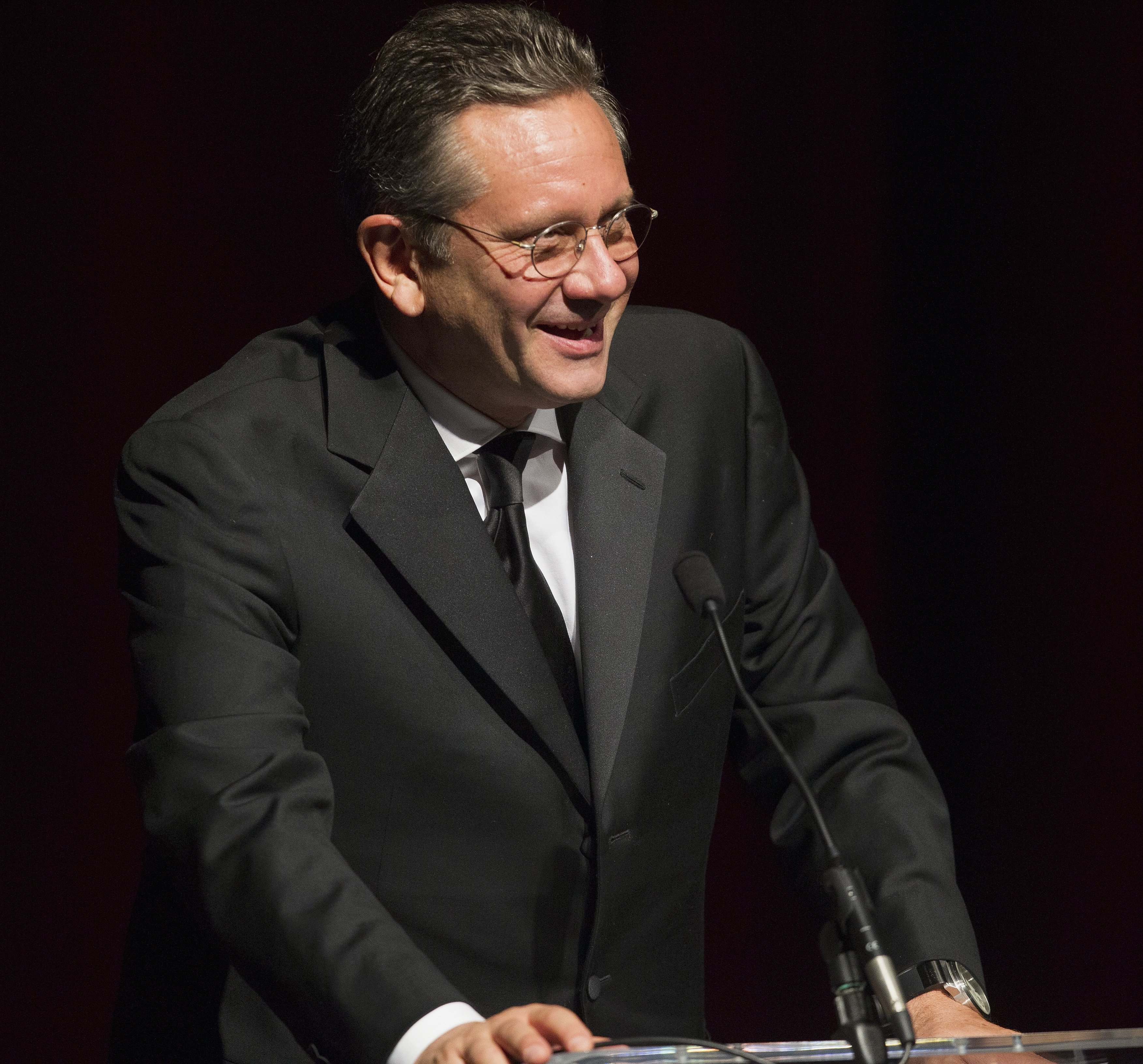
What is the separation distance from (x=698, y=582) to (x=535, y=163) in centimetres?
51

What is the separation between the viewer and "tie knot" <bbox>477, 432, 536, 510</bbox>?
153 cm

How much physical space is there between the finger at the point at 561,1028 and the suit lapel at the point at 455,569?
481mm

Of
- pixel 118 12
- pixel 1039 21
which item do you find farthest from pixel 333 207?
pixel 1039 21

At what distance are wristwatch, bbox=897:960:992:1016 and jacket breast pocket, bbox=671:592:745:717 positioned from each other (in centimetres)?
34

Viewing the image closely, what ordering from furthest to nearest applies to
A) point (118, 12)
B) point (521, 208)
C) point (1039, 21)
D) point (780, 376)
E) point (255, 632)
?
point (780, 376)
point (1039, 21)
point (118, 12)
point (521, 208)
point (255, 632)

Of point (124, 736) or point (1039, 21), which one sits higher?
point (1039, 21)

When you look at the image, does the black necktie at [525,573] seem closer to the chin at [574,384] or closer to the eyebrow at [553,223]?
the chin at [574,384]

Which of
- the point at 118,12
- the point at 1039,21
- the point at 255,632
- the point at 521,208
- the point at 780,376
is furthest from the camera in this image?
the point at 780,376

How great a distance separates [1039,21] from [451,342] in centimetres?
131

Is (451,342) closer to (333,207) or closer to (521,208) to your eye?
(521,208)

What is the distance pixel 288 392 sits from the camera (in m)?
1.49

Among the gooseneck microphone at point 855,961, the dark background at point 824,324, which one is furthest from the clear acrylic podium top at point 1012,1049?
the dark background at point 824,324

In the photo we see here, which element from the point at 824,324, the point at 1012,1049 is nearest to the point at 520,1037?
the point at 1012,1049

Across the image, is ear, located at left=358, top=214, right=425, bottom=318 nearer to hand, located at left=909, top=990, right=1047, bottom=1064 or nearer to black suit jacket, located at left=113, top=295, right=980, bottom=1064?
black suit jacket, located at left=113, top=295, right=980, bottom=1064
